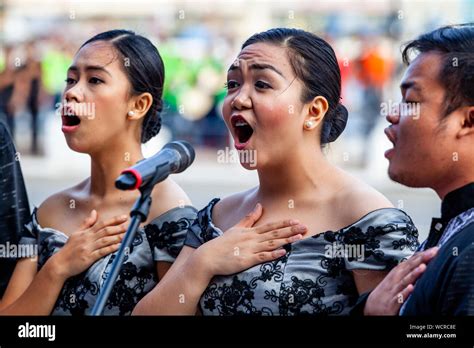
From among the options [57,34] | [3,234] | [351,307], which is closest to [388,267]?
[351,307]

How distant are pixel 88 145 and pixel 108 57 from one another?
0.96ft

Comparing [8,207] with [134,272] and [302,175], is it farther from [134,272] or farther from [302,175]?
[302,175]

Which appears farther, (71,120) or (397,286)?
(71,120)

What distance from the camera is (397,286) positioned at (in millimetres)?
2553

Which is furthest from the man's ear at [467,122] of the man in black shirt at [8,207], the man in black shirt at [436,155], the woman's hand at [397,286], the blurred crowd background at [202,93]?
the blurred crowd background at [202,93]

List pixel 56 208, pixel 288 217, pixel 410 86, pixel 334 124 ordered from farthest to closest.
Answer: pixel 56 208 → pixel 334 124 → pixel 288 217 → pixel 410 86

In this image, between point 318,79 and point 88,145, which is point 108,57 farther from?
point 318,79

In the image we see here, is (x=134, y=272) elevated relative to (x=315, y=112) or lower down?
lower down

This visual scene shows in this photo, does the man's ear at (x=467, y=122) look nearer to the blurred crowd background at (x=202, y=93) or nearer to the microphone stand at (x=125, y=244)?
the microphone stand at (x=125, y=244)

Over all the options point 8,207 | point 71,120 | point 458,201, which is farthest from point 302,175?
point 8,207

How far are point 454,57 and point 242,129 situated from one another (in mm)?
701

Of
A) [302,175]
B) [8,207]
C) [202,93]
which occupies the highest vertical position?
[302,175]

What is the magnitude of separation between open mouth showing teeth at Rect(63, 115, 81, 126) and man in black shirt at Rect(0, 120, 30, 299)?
31 cm

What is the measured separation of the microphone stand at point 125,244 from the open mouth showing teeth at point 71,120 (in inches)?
33.8
